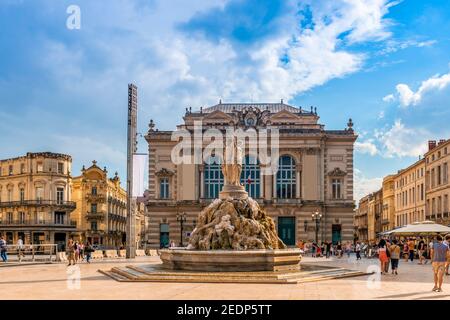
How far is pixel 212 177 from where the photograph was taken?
71.5 meters

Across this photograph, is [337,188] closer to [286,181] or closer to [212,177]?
[286,181]

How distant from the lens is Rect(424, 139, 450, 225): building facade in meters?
65.2

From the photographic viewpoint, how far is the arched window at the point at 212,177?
71.4 meters

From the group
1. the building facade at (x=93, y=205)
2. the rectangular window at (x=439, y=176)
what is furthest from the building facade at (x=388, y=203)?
the building facade at (x=93, y=205)

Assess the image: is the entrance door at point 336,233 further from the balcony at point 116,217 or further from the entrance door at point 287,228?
the balcony at point 116,217

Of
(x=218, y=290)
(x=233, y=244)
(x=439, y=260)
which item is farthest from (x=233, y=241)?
(x=439, y=260)

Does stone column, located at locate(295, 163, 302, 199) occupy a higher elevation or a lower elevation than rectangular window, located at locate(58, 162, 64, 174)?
lower

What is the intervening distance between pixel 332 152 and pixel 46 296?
185 feet

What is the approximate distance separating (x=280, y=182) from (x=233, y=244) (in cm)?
4384

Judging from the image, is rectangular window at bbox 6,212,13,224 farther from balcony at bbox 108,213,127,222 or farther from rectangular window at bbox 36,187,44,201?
balcony at bbox 108,213,127,222

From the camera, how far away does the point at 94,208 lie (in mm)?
93312

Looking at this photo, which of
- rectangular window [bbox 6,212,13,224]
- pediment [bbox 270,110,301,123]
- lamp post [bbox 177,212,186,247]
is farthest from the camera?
rectangular window [bbox 6,212,13,224]

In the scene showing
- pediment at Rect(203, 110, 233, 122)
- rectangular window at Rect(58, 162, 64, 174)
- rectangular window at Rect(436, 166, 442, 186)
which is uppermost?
pediment at Rect(203, 110, 233, 122)

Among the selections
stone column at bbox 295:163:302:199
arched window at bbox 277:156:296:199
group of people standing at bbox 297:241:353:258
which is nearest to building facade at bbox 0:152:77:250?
arched window at bbox 277:156:296:199
